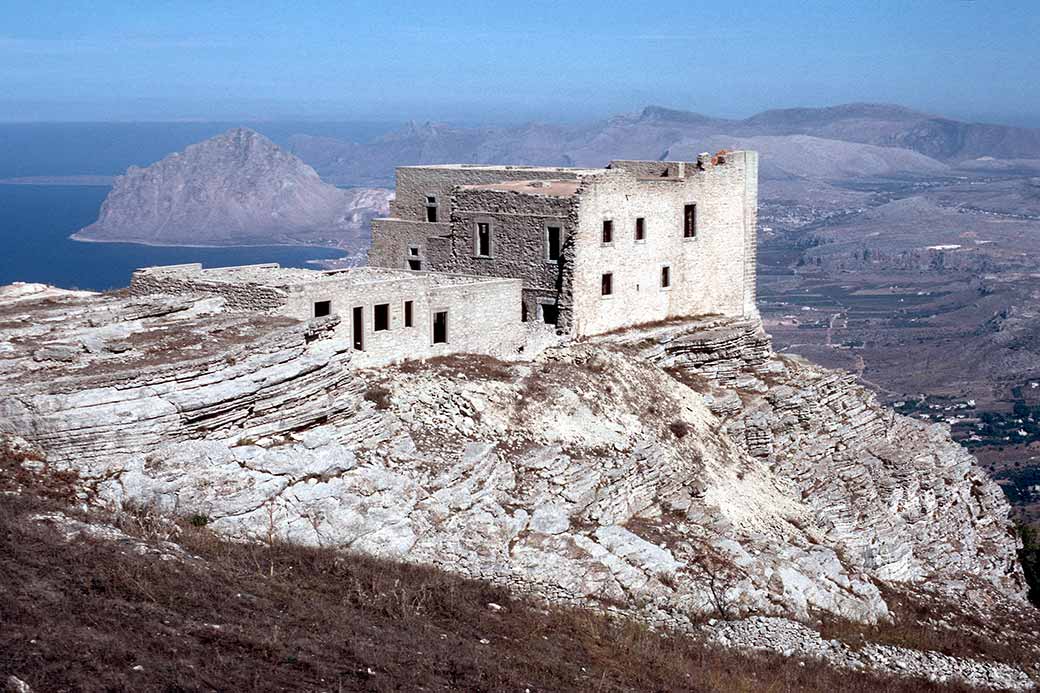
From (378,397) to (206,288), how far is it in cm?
585

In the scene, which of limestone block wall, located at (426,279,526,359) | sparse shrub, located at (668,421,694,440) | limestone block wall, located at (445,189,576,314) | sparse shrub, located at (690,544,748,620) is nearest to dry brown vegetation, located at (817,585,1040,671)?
sparse shrub, located at (690,544,748,620)

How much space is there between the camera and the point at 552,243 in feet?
132

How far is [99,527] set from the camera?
22.6 metres

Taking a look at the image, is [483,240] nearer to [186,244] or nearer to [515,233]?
[515,233]

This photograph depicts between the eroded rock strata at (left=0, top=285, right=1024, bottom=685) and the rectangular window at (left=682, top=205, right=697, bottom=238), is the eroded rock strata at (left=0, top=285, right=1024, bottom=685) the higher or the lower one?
the lower one

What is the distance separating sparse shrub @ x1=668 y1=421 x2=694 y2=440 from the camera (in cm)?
3697

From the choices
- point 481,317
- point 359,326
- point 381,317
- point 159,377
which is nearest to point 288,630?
point 159,377

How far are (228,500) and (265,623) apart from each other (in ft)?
21.2

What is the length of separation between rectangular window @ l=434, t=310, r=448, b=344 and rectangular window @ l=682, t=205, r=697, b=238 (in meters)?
11.5

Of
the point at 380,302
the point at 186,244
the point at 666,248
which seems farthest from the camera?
the point at 186,244

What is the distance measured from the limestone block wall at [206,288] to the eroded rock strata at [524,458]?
18.2 inches

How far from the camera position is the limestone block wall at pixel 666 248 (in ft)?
133

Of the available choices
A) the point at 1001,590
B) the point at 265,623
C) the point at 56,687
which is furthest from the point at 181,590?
the point at 1001,590

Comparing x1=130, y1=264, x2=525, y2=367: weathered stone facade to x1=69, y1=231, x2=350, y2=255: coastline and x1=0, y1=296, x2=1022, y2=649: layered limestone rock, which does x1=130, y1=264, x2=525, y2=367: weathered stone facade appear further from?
x1=69, y1=231, x2=350, y2=255: coastline
